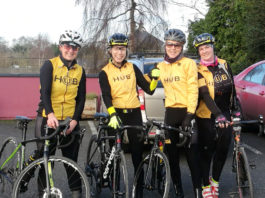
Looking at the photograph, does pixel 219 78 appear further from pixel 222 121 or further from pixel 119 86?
pixel 119 86

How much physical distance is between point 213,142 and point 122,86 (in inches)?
49.3

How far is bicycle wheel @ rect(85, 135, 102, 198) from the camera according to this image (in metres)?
4.68

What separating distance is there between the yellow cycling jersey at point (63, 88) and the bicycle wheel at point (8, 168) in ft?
2.28

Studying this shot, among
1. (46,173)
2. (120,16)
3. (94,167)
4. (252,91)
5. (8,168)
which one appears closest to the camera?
(46,173)

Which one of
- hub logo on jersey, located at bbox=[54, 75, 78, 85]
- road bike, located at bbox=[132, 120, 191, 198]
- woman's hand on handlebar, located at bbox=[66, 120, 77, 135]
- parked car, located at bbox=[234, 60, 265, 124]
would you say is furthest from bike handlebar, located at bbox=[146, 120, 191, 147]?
parked car, located at bbox=[234, 60, 265, 124]

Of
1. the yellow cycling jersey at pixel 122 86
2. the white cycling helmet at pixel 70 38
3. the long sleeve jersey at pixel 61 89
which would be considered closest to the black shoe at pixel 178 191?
the yellow cycling jersey at pixel 122 86

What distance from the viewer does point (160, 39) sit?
941 inches

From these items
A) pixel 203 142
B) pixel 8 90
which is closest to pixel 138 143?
pixel 203 142

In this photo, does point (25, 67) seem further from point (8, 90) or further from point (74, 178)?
point (74, 178)

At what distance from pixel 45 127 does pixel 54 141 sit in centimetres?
21

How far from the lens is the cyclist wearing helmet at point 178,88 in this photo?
4371 millimetres

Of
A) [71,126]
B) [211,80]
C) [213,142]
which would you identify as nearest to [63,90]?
[71,126]

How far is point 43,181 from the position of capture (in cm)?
413

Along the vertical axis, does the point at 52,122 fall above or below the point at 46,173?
above
